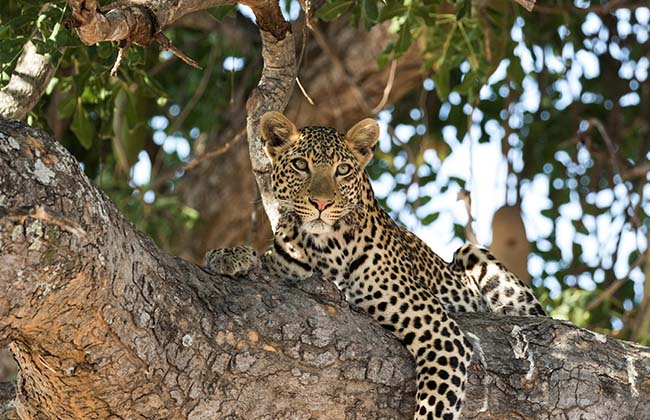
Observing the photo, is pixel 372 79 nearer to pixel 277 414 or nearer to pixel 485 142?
pixel 485 142

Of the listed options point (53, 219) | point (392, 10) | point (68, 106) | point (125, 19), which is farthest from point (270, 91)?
point (53, 219)

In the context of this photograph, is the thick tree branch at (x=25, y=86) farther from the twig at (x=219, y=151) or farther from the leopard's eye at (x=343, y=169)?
the leopard's eye at (x=343, y=169)

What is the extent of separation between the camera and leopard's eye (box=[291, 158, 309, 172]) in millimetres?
6148

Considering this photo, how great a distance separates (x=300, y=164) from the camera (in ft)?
20.2

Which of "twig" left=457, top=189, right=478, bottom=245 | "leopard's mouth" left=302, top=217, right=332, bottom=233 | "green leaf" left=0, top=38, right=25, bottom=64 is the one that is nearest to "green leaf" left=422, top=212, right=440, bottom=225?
"twig" left=457, top=189, right=478, bottom=245

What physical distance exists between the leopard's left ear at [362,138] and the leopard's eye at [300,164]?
36cm

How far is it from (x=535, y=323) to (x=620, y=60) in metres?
5.41

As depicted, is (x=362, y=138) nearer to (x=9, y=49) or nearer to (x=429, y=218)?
(x=9, y=49)

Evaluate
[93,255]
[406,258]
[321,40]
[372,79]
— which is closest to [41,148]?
[93,255]

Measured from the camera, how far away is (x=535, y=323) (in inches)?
231

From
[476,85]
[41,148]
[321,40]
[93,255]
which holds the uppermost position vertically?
[41,148]

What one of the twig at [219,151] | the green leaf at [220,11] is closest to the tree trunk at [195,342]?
the twig at [219,151]

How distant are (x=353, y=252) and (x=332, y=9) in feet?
5.39

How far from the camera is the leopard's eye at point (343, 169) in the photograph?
6168 mm
